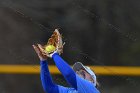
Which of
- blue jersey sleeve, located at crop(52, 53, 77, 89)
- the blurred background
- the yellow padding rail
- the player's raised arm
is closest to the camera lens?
blue jersey sleeve, located at crop(52, 53, 77, 89)

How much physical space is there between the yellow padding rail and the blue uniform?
8.23ft

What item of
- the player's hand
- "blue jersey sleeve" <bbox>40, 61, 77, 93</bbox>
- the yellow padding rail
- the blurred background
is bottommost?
"blue jersey sleeve" <bbox>40, 61, 77, 93</bbox>

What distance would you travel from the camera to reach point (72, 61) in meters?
7.09

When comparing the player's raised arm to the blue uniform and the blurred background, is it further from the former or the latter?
the blurred background

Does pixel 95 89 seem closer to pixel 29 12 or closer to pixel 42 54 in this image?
pixel 42 54

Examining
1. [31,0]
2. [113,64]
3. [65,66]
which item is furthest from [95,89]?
[31,0]

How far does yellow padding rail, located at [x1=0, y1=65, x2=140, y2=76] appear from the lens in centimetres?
661

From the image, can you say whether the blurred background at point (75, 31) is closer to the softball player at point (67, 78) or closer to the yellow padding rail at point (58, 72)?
the yellow padding rail at point (58, 72)

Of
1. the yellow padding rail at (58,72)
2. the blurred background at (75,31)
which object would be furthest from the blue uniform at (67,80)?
the blurred background at (75,31)

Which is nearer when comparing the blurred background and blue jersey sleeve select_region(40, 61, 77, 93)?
blue jersey sleeve select_region(40, 61, 77, 93)

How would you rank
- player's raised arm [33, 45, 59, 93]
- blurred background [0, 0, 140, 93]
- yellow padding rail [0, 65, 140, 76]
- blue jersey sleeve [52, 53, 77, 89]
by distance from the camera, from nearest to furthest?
blue jersey sleeve [52, 53, 77, 89] → player's raised arm [33, 45, 59, 93] → yellow padding rail [0, 65, 140, 76] → blurred background [0, 0, 140, 93]

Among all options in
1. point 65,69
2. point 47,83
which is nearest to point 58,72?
point 47,83

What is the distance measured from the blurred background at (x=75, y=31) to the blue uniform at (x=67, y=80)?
3.04 meters

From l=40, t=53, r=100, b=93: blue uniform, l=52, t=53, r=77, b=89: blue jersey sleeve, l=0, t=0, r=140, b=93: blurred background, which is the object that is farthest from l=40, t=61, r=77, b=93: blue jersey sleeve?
l=0, t=0, r=140, b=93: blurred background
